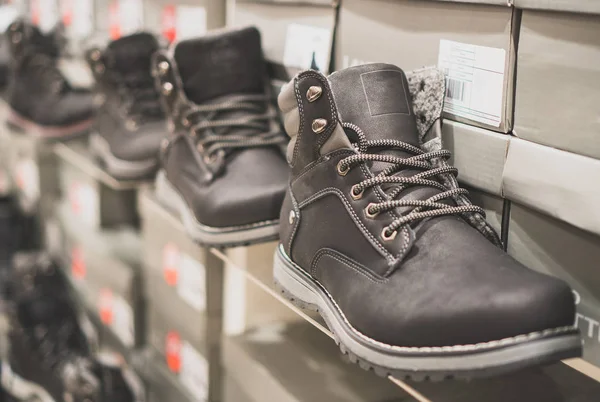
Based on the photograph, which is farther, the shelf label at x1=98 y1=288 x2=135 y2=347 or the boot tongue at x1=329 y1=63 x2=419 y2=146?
the shelf label at x1=98 y1=288 x2=135 y2=347

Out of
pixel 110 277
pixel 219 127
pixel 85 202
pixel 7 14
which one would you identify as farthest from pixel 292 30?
pixel 7 14

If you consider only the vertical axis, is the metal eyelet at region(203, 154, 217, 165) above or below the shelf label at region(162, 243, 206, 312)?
above

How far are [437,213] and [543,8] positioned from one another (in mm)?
181

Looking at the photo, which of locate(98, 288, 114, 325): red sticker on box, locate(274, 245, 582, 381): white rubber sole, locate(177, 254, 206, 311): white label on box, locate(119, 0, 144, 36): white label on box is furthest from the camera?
locate(98, 288, 114, 325): red sticker on box

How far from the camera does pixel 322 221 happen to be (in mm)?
640

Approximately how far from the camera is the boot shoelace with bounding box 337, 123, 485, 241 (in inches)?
22.6

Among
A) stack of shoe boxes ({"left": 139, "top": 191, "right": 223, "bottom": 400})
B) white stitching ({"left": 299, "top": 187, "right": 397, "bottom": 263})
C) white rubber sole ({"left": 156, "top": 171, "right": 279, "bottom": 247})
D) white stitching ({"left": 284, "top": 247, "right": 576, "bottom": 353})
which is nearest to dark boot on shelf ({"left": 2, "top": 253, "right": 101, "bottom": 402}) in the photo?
stack of shoe boxes ({"left": 139, "top": 191, "right": 223, "bottom": 400})

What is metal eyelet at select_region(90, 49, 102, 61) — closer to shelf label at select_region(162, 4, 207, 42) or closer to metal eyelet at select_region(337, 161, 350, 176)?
shelf label at select_region(162, 4, 207, 42)

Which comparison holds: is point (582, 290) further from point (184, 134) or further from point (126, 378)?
point (126, 378)

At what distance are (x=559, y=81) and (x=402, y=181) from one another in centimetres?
15

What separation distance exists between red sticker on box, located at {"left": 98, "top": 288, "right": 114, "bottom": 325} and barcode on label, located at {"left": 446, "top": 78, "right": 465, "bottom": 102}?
889mm

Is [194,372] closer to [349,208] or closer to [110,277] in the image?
[110,277]

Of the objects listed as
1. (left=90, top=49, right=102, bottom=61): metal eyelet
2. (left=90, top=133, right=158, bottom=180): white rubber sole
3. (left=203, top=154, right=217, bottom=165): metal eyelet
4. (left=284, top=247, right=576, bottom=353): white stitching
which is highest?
(left=90, top=49, right=102, bottom=61): metal eyelet

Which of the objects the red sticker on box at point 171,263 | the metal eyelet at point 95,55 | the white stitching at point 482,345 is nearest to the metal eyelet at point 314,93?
the white stitching at point 482,345
